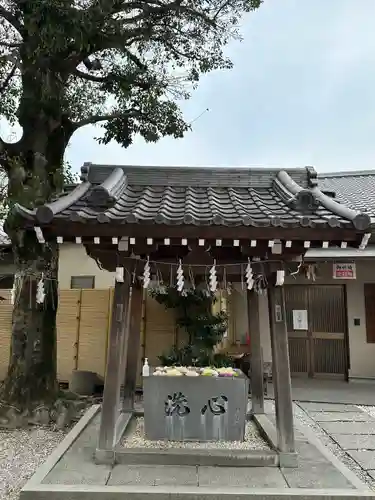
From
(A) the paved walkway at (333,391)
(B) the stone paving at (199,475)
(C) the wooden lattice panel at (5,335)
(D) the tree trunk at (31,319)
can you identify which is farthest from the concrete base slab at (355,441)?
(C) the wooden lattice panel at (5,335)

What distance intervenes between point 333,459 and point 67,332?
6530 millimetres

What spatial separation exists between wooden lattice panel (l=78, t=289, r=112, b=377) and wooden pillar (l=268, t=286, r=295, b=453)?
16.9 ft

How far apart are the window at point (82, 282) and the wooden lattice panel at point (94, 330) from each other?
240 cm

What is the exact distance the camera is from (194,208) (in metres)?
5.27

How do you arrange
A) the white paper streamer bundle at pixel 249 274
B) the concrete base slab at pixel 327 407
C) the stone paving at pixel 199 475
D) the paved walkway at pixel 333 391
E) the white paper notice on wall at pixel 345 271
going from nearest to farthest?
the stone paving at pixel 199 475 → the white paper streamer bundle at pixel 249 274 → the concrete base slab at pixel 327 407 → the paved walkway at pixel 333 391 → the white paper notice on wall at pixel 345 271

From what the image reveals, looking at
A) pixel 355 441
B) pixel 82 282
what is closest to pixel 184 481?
pixel 355 441

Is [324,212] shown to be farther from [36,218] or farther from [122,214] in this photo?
[36,218]

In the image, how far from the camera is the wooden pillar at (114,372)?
5.32m

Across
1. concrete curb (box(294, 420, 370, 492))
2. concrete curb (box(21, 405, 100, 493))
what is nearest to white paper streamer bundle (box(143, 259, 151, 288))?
concrete curb (box(21, 405, 100, 493))

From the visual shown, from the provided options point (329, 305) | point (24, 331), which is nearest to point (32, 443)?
point (24, 331)

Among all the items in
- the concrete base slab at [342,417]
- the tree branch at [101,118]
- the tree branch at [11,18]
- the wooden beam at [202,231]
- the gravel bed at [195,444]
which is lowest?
the concrete base slab at [342,417]

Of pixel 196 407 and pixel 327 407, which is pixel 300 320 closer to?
pixel 327 407

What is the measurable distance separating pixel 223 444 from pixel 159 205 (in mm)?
3279

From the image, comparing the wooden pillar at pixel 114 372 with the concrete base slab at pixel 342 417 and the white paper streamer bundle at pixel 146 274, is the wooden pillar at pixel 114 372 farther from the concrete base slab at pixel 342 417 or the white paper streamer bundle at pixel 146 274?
the concrete base slab at pixel 342 417
